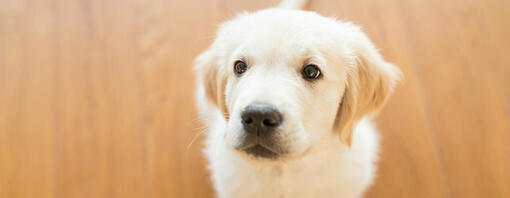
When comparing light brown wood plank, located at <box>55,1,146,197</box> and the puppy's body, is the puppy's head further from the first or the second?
light brown wood plank, located at <box>55,1,146,197</box>

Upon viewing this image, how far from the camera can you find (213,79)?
150cm

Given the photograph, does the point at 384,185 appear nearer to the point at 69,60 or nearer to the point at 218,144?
the point at 218,144

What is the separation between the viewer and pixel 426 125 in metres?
1.97

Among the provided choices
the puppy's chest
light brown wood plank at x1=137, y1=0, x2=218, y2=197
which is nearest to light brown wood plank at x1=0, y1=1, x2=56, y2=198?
light brown wood plank at x1=137, y1=0, x2=218, y2=197

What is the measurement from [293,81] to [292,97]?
6 centimetres

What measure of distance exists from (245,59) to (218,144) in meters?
0.49

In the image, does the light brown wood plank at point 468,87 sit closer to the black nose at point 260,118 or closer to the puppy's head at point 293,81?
the puppy's head at point 293,81

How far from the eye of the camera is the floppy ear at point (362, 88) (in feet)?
4.34

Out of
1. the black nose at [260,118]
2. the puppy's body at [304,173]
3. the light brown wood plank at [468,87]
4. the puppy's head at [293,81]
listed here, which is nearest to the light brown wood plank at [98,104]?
the puppy's body at [304,173]

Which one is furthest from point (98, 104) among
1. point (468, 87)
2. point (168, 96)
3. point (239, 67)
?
point (468, 87)

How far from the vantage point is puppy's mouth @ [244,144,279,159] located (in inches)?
46.7

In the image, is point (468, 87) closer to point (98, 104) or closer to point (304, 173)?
point (304, 173)

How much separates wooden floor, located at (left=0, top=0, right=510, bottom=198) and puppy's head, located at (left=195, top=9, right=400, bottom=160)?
66cm

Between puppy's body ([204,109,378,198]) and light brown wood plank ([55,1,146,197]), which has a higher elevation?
light brown wood plank ([55,1,146,197])
